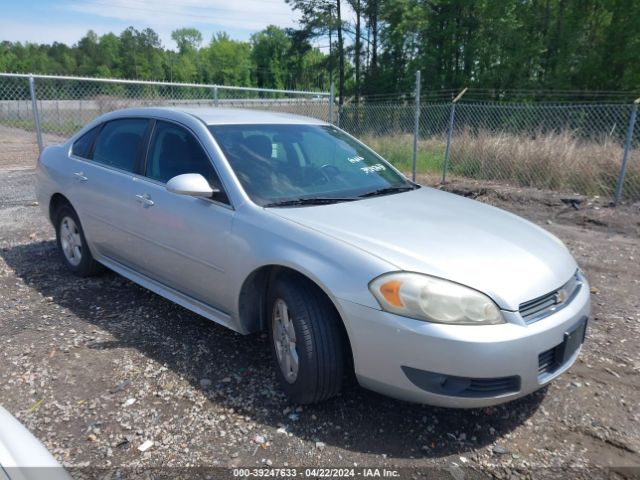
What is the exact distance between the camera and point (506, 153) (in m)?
10.1

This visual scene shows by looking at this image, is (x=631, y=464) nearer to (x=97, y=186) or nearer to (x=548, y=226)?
(x=97, y=186)

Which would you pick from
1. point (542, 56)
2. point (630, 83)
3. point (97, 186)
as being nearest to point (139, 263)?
point (97, 186)

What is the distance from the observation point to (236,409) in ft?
9.20

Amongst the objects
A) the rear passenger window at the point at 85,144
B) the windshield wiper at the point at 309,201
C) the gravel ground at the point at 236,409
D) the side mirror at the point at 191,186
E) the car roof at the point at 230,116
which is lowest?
the gravel ground at the point at 236,409

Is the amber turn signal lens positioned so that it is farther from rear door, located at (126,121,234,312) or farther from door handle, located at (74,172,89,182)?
door handle, located at (74,172,89,182)

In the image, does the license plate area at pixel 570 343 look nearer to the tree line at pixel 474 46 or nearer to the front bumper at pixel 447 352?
the front bumper at pixel 447 352

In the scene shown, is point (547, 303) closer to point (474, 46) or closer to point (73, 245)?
point (73, 245)

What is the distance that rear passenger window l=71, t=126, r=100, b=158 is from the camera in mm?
4501

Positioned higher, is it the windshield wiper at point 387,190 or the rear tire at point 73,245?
the windshield wiper at point 387,190

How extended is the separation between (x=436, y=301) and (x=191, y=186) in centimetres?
163

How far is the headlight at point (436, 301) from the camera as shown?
2309mm

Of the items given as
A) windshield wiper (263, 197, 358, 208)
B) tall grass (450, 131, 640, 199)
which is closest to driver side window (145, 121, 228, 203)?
windshield wiper (263, 197, 358, 208)

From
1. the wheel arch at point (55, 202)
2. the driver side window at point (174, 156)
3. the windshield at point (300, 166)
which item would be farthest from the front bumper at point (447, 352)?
the wheel arch at point (55, 202)

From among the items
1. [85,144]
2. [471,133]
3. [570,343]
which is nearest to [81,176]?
[85,144]
